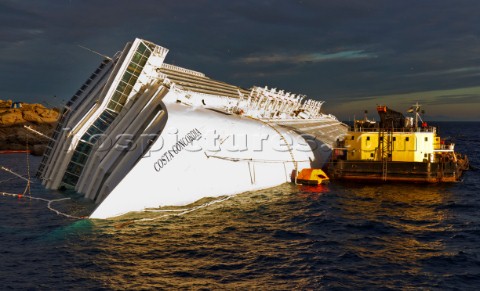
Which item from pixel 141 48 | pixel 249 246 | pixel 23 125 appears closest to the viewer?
pixel 249 246

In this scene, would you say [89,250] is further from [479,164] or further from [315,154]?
[479,164]

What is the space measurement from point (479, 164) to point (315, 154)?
35.7m

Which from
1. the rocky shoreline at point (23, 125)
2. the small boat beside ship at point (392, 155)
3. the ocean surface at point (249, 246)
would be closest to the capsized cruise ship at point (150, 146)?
the ocean surface at point (249, 246)

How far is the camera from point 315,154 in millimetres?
52500

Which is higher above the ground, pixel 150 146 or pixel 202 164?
pixel 150 146

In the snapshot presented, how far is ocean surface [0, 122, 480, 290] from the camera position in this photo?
19.3m

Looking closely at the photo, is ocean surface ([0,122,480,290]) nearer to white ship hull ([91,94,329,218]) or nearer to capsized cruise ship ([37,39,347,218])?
white ship hull ([91,94,329,218])

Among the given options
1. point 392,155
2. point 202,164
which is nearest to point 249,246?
point 202,164

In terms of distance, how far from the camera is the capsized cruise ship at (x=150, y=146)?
29625 millimetres

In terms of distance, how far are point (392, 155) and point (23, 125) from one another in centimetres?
9939

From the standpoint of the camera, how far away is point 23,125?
4412 inches

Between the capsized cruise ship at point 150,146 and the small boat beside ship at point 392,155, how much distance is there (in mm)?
6718

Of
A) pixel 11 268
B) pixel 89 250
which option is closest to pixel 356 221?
pixel 89 250

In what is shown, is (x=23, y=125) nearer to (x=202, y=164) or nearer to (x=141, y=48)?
(x=141, y=48)
